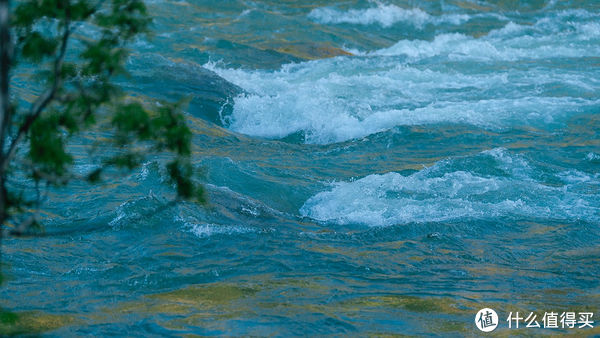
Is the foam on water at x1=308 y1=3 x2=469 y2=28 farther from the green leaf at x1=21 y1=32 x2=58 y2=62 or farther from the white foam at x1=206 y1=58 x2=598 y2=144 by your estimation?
the green leaf at x1=21 y1=32 x2=58 y2=62

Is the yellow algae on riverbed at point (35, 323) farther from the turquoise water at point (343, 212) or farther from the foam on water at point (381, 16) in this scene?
the foam on water at point (381, 16)

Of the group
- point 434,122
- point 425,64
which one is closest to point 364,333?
point 434,122

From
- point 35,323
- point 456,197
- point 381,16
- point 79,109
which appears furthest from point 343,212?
point 381,16

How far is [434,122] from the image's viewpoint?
10.7 meters

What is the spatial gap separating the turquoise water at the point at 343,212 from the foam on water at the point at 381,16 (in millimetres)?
6771

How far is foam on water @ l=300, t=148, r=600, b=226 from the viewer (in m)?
6.98

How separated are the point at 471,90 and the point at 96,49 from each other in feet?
35.6

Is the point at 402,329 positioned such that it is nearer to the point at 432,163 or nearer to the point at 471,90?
the point at 432,163

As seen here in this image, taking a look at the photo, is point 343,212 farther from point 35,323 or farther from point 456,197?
point 35,323

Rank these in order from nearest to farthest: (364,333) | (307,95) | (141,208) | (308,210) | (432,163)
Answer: (364,333), (141,208), (308,210), (432,163), (307,95)

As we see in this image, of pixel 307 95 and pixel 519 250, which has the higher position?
pixel 307 95

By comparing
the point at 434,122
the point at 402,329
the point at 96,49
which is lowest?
the point at 402,329

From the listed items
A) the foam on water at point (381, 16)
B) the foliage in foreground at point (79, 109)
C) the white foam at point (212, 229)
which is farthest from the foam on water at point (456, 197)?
the foam on water at point (381, 16)

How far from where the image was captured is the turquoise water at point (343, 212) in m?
4.89
